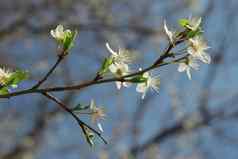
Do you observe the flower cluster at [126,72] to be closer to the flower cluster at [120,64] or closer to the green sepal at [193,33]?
the flower cluster at [120,64]

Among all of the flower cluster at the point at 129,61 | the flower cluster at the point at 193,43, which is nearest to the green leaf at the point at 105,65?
the flower cluster at the point at 129,61

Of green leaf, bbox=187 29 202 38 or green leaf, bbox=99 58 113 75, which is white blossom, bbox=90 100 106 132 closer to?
green leaf, bbox=99 58 113 75

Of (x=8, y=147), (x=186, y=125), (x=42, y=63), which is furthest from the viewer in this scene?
(x=186, y=125)

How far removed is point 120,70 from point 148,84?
7 cm

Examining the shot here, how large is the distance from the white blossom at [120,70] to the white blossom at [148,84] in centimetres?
4

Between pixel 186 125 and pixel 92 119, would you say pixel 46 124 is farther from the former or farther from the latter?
pixel 92 119

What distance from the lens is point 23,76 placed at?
1.12 m

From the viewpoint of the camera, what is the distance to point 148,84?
1169 millimetres

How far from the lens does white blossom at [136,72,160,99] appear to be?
116cm

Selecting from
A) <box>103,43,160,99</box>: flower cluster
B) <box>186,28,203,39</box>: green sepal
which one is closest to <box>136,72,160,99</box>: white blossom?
<box>103,43,160,99</box>: flower cluster

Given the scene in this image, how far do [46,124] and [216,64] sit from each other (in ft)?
8.42

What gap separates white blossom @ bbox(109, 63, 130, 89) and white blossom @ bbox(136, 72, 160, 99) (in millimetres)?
37

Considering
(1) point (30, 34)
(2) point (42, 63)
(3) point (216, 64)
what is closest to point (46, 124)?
(2) point (42, 63)

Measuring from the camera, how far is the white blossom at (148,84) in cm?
116
